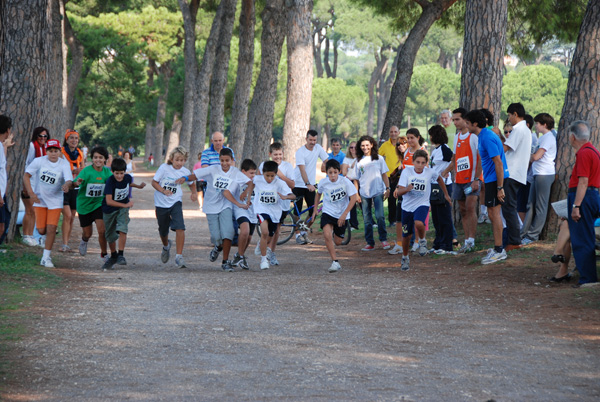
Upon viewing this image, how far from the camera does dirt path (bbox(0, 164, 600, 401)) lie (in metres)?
5.04

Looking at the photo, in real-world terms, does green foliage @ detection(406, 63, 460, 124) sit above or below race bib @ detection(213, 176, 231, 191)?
above

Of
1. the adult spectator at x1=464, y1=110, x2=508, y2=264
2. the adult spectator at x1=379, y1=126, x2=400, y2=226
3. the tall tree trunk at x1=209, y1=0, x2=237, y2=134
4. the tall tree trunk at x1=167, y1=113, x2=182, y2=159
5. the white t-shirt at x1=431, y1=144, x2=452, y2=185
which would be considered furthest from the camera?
the tall tree trunk at x1=167, y1=113, x2=182, y2=159

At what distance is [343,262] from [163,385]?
7.22 meters

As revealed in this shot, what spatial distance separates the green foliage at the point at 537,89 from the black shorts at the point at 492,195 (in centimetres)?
6459

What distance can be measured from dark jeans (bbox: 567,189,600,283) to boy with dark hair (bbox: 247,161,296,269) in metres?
4.15

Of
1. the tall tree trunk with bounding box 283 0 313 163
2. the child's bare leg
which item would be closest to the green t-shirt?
the child's bare leg

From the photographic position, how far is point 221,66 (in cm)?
3002

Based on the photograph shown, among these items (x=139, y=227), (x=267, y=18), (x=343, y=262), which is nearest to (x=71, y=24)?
(x=267, y=18)

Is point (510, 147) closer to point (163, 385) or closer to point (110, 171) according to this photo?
point (110, 171)

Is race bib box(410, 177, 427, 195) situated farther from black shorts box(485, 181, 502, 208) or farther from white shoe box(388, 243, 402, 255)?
white shoe box(388, 243, 402, 255)

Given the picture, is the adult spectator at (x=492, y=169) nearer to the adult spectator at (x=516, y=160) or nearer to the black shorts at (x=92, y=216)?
the adult spectator at (x=516, y=160)

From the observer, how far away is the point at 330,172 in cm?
1091

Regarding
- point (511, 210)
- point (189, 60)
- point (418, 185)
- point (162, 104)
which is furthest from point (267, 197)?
point (162, 104)

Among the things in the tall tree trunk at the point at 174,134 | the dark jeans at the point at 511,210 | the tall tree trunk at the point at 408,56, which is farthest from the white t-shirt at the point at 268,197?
the tall tree trunk at the point at 174,134
